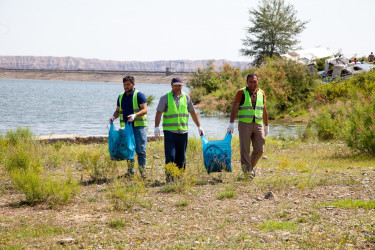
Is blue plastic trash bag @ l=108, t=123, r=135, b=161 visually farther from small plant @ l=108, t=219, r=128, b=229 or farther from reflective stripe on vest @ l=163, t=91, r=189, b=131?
small plant @ l=108, t=219, r=128, b=229

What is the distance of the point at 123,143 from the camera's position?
8.34 m

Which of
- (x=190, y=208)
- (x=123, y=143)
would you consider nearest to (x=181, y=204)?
(x=190, y=208)

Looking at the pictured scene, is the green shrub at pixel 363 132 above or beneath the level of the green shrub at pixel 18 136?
above

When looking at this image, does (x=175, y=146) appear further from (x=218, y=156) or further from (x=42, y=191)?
(x=42, y=191)

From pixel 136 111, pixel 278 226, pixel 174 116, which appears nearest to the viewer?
pixel 278 226

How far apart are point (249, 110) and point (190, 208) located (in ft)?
8.03

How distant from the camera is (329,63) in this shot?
39094mm

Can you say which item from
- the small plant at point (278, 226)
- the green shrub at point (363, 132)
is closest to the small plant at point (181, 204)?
the small plant at point (278, 226)

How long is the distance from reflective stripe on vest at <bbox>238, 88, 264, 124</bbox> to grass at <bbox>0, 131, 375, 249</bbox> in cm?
114

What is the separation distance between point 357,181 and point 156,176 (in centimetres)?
377

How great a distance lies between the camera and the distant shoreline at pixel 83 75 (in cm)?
15812

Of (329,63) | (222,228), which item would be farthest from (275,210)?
(329,63)

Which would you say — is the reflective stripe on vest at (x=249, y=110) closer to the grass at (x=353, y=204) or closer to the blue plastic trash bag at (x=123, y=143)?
the blue plastic trash bag at (x=123, y=143)

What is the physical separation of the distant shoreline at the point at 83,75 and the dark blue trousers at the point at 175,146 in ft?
481
